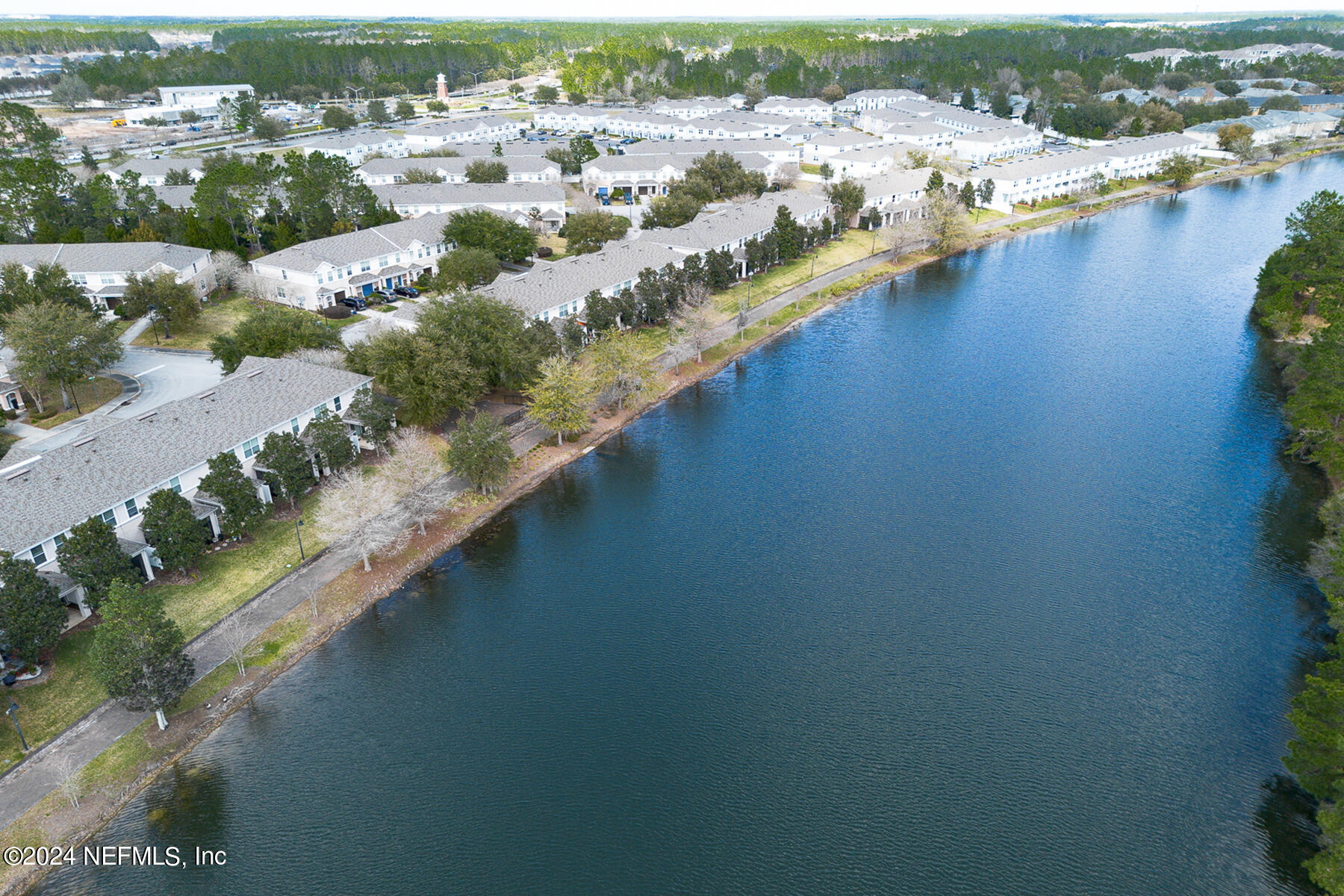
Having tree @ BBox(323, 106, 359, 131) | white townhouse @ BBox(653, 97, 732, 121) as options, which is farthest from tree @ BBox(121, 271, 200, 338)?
white townhouse @ BBox(653, 97, 732, 121)

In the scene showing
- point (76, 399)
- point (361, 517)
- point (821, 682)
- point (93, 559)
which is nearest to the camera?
point (821, 682)

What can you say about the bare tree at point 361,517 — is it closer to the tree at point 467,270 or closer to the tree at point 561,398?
the tree at point 561,398

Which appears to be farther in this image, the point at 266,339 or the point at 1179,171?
the point at 1179,171

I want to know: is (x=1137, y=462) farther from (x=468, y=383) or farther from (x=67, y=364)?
(x=67, y=364)

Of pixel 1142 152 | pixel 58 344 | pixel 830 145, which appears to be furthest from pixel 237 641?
pixel 1142 152

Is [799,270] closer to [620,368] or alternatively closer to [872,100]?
[620,368]

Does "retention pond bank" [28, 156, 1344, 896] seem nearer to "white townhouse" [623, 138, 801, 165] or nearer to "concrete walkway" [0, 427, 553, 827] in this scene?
"concrete walkway" [0, 427, 553, 827]

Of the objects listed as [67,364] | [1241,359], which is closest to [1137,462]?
[1241,359]
